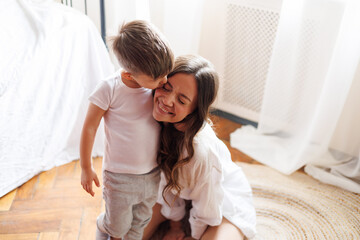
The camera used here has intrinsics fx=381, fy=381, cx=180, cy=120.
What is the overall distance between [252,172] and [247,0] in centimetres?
81

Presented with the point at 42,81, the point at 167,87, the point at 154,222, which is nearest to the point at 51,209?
the point at 154,222

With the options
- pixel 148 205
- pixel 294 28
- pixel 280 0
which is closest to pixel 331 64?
pixel 294 28

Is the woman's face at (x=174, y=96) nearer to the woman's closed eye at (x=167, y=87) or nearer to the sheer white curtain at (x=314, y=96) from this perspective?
the woman's closed eye at (x=167, y=87)

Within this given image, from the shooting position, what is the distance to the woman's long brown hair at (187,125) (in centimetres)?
104

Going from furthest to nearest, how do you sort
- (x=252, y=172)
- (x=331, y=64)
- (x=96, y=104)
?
1. (x=252, y=172)
2. (x=331, y=64)
3. (x=96, y=104)

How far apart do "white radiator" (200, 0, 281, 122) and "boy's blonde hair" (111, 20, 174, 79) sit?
1.00 metres

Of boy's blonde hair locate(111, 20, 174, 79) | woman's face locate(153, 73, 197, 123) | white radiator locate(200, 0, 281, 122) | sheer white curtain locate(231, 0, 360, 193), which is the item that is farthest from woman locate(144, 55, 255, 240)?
white radiator locate(200, 0, 281, 122)

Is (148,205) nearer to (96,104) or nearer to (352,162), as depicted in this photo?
(96,104)

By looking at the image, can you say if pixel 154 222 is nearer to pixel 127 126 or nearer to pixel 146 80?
pixel 127 126

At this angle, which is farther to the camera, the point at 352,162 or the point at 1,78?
the point at 352,162

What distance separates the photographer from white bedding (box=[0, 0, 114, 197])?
150 cm

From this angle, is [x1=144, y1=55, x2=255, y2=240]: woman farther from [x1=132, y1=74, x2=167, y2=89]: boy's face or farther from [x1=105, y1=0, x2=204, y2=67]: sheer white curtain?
[x1=105, y1=0, x2=204, y2=67]: sheer white curtain

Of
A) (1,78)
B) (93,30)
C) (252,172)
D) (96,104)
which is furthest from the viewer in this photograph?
(252,172)

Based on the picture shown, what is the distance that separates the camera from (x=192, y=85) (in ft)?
3.38
